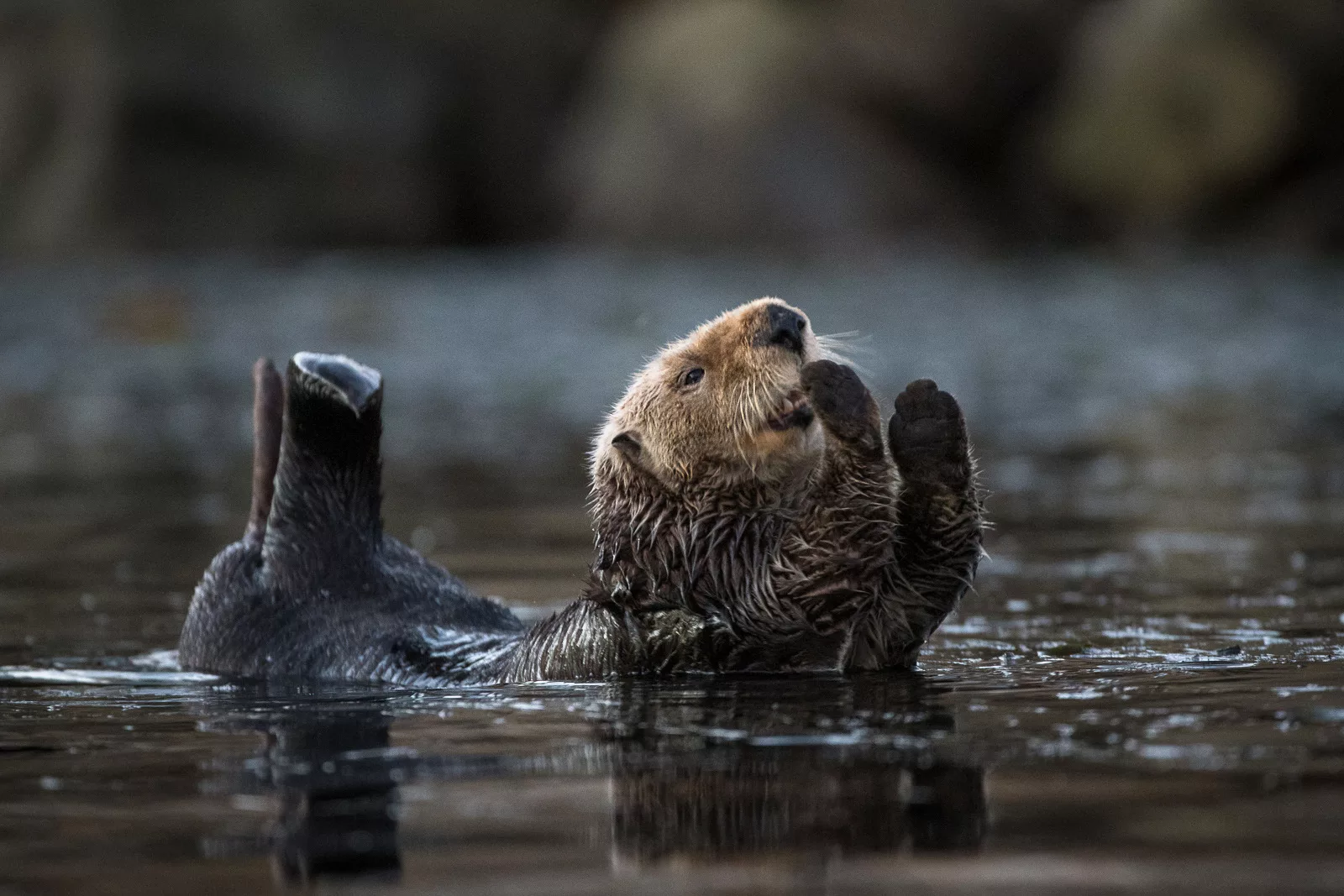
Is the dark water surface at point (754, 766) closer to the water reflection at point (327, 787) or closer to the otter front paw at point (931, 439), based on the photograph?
the water reflection at point (327, 787)

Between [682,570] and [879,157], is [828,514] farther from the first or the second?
[879,157]

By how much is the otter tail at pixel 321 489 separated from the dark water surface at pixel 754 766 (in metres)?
0.49

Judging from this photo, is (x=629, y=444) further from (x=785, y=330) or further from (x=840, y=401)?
(x=840, y=401)

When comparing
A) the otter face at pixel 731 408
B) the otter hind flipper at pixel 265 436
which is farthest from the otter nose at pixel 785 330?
the otter hind flipper at pixel 265 436

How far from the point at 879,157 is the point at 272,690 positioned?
21.1m

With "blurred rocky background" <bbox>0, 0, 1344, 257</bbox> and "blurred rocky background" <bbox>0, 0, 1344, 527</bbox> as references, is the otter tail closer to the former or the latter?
"blurred rocky background" <bbox>0, 0, 1344, 527</bbox>

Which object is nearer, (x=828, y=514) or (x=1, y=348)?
(x=828, y=514)

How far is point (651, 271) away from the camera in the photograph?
23.3m

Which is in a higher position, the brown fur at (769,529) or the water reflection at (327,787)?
the brown fur at (769,529)

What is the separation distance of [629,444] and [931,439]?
0.78 metres

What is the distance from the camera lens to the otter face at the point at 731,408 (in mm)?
4797

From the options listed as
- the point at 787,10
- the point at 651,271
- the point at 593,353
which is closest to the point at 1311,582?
the point at 593,353

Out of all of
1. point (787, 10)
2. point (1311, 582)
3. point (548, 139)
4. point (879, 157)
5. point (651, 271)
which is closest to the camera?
point (1311, 582)

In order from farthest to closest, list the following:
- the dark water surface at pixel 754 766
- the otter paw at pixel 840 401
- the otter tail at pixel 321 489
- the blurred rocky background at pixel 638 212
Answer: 1. the blurred rocky background at pixel 638 212
2. the otter tail at pixel 321 489
3. the otter paw at pixel 840 401
4. the dark water surface at pixel 754 766
